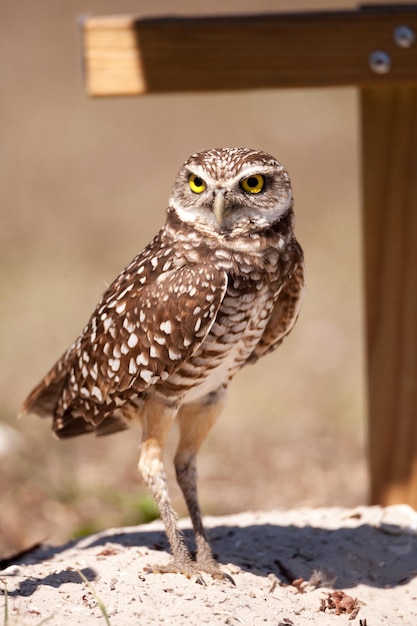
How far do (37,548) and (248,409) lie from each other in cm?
323

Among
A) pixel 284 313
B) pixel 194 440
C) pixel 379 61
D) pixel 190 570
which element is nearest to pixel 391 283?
pixel 284 313

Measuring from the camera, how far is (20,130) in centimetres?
1175

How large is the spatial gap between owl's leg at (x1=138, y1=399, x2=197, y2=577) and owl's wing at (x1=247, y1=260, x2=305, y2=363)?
1.66 feet

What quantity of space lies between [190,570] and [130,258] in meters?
5.84

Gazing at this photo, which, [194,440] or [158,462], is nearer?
[158,462]

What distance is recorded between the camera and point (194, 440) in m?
3.71

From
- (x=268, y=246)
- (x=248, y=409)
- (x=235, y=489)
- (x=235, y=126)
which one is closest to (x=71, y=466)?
(x=235, y=489)

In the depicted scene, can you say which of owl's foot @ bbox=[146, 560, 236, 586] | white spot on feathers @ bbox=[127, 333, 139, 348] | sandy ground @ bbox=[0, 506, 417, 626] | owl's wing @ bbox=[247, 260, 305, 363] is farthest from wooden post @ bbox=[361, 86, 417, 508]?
white spot on feathers @ bbox=[127, 333, 139, 348]

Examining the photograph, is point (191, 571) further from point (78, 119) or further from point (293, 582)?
point (78, 119)

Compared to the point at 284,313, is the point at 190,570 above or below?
below

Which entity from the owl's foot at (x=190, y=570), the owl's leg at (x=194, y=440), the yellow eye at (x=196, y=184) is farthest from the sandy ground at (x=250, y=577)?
the yellow eye at (x=196, y=184)

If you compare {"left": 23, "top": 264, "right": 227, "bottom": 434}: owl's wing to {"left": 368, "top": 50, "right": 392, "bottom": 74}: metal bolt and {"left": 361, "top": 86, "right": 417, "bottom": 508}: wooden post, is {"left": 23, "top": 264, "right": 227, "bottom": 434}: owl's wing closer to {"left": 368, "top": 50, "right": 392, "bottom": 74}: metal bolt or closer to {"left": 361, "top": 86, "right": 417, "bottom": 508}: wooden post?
{"left": 368, "top": 50, "right": 392, "bottom": 74}: metal bolt

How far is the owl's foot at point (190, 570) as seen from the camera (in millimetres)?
3367

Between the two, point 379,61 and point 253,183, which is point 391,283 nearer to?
point 379,61
